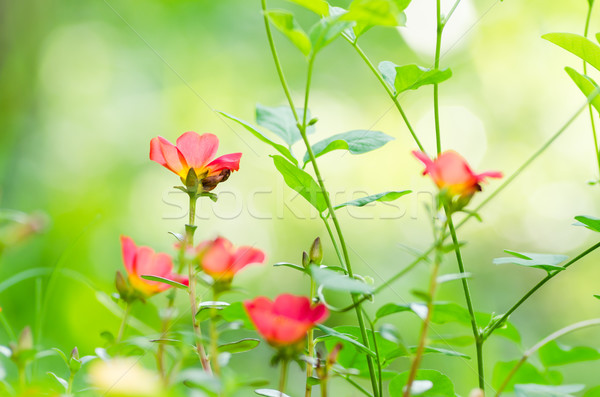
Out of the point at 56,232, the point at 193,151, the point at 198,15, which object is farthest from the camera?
the point at 198,15

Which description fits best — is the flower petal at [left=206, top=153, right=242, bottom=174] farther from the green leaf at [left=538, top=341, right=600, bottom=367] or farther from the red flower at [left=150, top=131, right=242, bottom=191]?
the green leaf at [left=538, top=341, right=600, bottom=367]

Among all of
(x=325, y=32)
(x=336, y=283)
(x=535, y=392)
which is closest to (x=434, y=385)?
(x=535, y=392)

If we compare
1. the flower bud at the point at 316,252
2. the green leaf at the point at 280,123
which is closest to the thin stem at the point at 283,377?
the flower bud at the point at 316,252

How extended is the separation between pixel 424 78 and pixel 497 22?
9.90ft

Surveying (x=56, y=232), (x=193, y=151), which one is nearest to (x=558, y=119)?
(x=56, y=232)

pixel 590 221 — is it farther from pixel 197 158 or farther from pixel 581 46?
pixel 197 158

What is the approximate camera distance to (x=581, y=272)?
10.2ft

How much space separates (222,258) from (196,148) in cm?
16

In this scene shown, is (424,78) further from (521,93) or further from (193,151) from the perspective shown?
(521,93)

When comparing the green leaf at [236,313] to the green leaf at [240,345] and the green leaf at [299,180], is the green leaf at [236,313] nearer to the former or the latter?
the green leaf at [240,345]

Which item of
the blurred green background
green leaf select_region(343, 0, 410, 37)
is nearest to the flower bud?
green leaf select_region(343, 0, 410, 37)

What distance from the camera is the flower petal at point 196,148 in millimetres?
445

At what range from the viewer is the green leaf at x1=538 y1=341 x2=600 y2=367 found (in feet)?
1.73

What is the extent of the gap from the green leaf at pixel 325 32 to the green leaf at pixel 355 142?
114 millimetres
